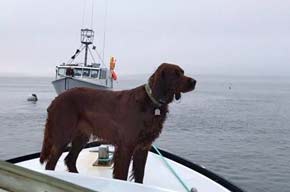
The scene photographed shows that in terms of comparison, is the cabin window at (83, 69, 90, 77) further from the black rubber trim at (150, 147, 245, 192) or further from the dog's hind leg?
the dog's hind leg

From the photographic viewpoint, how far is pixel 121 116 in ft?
13.7

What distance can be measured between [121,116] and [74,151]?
42.8 inches

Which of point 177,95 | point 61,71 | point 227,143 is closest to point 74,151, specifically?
point 177,95

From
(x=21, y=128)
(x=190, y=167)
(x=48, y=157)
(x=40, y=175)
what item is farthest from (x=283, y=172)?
(x=21, y=128)

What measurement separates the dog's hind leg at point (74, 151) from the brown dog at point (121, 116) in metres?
0.22

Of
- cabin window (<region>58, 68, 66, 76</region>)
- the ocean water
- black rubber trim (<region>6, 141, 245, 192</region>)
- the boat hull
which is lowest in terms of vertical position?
the ocean water

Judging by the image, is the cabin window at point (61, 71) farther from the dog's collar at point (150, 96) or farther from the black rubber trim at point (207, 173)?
the dog's collar at point (150, 96)

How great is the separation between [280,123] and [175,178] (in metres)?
28.3

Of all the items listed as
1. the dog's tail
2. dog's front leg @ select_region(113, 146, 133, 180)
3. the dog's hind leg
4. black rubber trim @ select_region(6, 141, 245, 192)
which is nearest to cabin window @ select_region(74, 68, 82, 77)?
black rubber trim @ select_region(6, 141, 245, 192)

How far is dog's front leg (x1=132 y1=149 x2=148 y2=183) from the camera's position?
4410mm

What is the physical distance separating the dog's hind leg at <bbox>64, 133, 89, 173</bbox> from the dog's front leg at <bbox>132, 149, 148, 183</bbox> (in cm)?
71

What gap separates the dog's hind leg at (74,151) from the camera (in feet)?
16.1

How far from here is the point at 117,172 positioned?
426 centimetres

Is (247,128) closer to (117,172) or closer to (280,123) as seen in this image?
(280,123)
